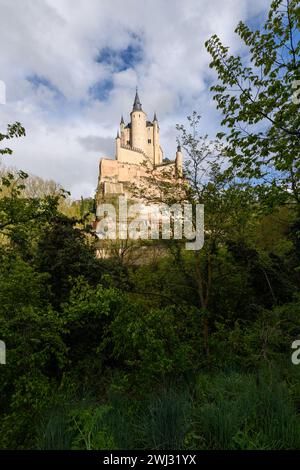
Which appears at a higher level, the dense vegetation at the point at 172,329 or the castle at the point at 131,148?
the castle at the point at 131,148

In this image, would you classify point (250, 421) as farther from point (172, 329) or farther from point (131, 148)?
point (131, 148)

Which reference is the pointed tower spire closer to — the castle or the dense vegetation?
the castle

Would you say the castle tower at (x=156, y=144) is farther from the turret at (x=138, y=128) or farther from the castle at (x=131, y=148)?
the turret at (x=138, y=128)

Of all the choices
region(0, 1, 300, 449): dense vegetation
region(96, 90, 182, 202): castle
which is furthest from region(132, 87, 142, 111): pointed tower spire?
region(0, 1, 300, 449): dense vegetation

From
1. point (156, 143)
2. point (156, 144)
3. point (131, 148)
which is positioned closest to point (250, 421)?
point (131, 148)

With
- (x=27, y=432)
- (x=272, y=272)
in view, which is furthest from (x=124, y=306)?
(x=272, y=272)

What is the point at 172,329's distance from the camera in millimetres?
5418

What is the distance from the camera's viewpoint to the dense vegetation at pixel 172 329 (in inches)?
133

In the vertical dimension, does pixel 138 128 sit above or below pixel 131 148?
above

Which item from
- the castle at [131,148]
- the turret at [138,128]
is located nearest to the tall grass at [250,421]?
the castle at [131,148]

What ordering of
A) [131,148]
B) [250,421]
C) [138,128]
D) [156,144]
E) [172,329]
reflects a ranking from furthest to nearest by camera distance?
[156,144] < [138,128] < [131,148] < [172,329] < [250,421]

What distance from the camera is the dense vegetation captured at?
11.1ft

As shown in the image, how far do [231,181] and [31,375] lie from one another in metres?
5.79

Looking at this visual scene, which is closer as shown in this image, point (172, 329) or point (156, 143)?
point (172, 329)
